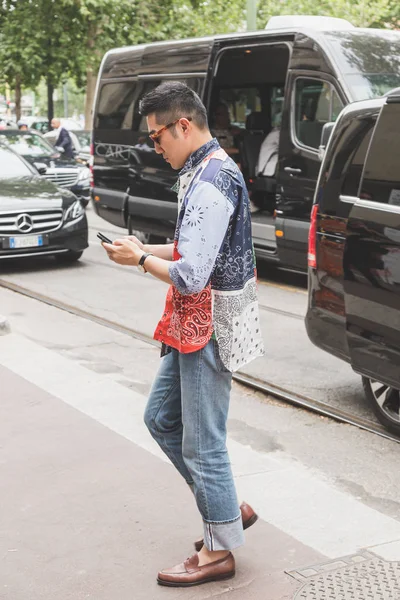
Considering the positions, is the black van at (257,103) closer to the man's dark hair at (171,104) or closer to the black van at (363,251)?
the black van at (363,251)

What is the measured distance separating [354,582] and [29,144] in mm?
15773

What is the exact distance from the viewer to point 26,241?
36.6 ft

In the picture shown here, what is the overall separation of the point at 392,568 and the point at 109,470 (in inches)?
59.8

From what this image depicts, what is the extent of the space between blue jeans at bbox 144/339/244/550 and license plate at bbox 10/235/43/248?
25.6ft

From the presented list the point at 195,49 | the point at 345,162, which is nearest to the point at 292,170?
the point at 195,49

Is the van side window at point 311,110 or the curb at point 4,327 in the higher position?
the van side window at point 311,110

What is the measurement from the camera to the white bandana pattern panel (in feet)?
10.9

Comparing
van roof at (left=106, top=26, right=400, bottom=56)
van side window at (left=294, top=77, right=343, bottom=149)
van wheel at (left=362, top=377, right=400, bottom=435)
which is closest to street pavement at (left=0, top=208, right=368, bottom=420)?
van wheel at (left=362, top=377, right=400, bottom=435)

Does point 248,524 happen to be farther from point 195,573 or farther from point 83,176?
point 83,176

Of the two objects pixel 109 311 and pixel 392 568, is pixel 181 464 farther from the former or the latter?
pixel 109 311

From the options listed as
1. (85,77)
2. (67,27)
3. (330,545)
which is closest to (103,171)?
(330,545)

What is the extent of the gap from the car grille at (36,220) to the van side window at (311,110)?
10.2 feet

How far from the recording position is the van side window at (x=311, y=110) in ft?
32.4

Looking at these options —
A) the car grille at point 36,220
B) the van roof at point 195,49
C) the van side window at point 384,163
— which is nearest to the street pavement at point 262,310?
the car grille at point 36,220
